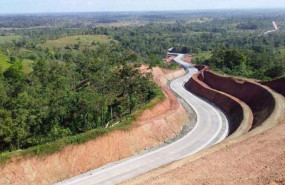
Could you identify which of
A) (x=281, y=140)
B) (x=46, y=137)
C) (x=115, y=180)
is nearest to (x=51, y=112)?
(x=46, y=137)

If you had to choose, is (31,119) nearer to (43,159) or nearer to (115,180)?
(43,159)

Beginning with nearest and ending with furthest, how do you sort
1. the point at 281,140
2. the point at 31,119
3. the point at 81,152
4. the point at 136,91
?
1. the point at 281,140
2. the point at 81,152
3. the point at 31,119
4. the point at 136,91

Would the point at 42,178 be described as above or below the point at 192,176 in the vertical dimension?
below

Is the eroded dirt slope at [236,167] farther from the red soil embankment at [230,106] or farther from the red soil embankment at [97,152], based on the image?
the red soil embankment at [230,106]

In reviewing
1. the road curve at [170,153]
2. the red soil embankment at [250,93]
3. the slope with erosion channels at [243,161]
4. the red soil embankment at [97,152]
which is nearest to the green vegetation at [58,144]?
the red soil embankment at [97,152]

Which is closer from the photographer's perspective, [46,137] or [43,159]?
[43,159]

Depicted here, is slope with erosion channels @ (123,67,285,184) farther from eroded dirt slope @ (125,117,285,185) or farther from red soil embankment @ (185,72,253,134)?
red soil embankment @ (185,72,253,134)

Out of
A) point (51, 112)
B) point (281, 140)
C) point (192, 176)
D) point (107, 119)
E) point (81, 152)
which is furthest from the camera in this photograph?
point (107, 119)

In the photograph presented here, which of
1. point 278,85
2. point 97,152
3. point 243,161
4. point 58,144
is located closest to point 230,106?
point 278,85
